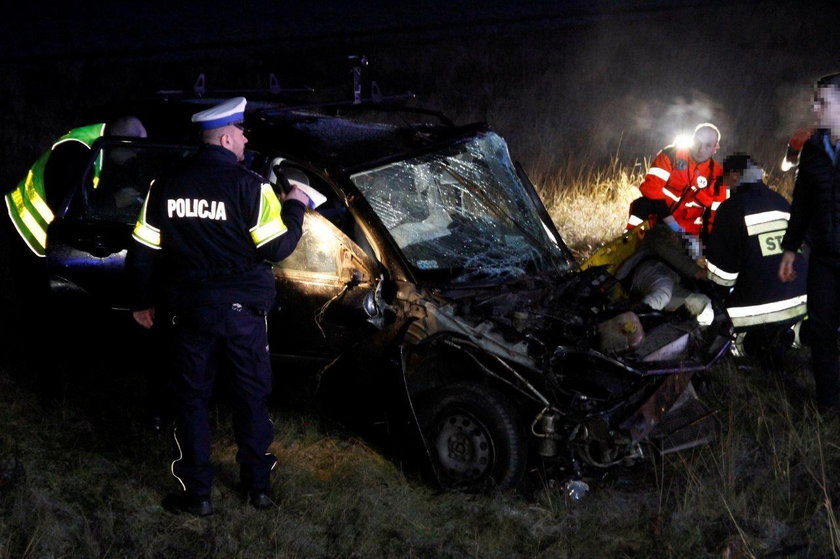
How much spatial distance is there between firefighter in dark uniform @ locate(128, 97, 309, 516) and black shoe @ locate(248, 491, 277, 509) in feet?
0.60

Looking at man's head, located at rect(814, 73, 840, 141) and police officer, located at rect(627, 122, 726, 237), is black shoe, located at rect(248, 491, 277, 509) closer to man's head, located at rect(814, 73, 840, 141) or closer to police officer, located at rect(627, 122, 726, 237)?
man's head, located at rect(814, 73, 840, 141)

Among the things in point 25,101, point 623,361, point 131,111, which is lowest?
point 25,101

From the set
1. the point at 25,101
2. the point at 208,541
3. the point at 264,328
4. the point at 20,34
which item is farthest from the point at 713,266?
the point at 20,34

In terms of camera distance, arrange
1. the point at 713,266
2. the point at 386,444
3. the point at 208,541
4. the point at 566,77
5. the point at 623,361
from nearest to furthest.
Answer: the point at 208,541 < the point at 623,361 < the point at 386,444 < the point at 713,266 < the point at 566,77

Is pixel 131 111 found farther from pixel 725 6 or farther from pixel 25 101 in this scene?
pixel 725 6

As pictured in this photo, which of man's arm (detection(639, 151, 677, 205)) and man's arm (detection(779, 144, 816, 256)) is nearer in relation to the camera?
man's arm (detection(779, 144, 816, 256))

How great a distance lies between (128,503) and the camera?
4355 millimetres

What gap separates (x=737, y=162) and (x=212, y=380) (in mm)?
3736

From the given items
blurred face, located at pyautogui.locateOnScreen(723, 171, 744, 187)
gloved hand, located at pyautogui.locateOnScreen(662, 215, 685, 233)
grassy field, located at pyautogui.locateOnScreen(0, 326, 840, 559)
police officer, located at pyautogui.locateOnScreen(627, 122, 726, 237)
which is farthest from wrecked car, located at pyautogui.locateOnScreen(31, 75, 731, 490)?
police officer, located at pyautogui.locateOnScreen(627, 122, 726, 237)

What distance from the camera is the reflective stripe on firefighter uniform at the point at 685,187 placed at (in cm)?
782

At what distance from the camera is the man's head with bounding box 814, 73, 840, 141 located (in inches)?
193

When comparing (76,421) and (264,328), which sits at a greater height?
(264,328)

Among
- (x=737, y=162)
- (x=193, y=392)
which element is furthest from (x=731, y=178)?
(x=193, y=392)

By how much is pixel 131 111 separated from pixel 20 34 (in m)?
12.2
